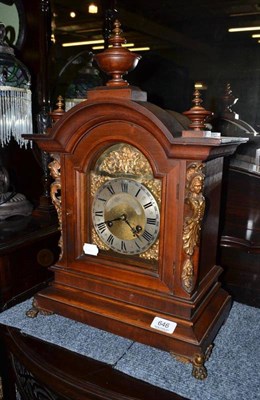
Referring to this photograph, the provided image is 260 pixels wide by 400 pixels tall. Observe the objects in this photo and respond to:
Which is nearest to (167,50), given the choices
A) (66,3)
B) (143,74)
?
(143,74)

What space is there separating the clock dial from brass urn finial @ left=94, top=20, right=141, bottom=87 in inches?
9.2

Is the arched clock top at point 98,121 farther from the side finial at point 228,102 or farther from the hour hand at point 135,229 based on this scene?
the side finial at point 228,102

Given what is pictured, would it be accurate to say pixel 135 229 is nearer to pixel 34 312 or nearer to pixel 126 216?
pixel 126 216

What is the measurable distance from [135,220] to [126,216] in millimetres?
24

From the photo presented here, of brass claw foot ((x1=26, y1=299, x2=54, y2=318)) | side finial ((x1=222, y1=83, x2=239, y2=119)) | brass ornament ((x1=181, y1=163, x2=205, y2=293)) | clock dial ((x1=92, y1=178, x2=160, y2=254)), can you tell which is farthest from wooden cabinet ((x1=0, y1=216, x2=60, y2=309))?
side finial ((x1=222, y1=83, x2=239, y2=119))

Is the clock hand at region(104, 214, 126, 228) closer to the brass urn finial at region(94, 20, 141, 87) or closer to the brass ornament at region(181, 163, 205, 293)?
the brass ornament at region(181, 163, 205, 293)

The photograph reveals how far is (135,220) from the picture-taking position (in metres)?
0.83

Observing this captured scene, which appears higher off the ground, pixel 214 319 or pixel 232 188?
pixel 232 188

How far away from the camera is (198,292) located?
32.5 inches

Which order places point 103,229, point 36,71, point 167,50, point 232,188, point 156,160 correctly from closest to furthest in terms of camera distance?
point 156,160 → point 103,229 → point 232,188 → point 167,50 → point 36,71

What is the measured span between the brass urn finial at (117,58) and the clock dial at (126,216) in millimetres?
233

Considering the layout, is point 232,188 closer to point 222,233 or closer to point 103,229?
point 222,233

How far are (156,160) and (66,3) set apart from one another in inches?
41.6

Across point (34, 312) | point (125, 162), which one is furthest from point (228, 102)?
point (34, 312)
